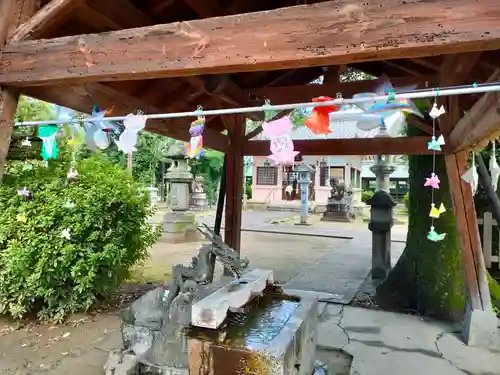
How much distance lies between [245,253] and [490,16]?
8637 mm

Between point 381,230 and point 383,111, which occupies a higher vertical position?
Answer: point 383,111

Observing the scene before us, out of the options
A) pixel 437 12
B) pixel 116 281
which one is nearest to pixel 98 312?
pixel 116 281

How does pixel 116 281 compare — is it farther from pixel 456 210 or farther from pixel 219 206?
pixel 456 210

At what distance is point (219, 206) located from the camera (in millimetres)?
5918

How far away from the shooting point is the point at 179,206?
1194 cm

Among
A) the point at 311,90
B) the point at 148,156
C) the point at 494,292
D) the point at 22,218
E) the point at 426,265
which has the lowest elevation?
the point at 494,292

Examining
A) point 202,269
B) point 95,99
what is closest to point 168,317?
point 202,269

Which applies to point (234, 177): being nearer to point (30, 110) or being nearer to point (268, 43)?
point (30, 110)

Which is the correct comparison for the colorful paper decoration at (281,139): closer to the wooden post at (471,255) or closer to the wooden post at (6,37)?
the wooden post at (6,37)

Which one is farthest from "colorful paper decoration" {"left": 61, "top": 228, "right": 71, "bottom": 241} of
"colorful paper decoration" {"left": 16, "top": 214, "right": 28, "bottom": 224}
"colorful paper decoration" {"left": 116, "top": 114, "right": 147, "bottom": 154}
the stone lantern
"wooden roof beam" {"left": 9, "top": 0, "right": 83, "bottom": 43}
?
the stone lantern

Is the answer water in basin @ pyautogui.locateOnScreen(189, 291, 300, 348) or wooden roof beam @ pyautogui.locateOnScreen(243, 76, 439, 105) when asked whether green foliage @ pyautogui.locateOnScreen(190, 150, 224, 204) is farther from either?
water in basin @ pyautogui.locateOnScreen(189, 291, 300, 348)

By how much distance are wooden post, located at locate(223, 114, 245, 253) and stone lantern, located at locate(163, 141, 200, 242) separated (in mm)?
5957

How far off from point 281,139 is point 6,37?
1.87 meters

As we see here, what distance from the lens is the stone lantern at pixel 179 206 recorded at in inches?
452
